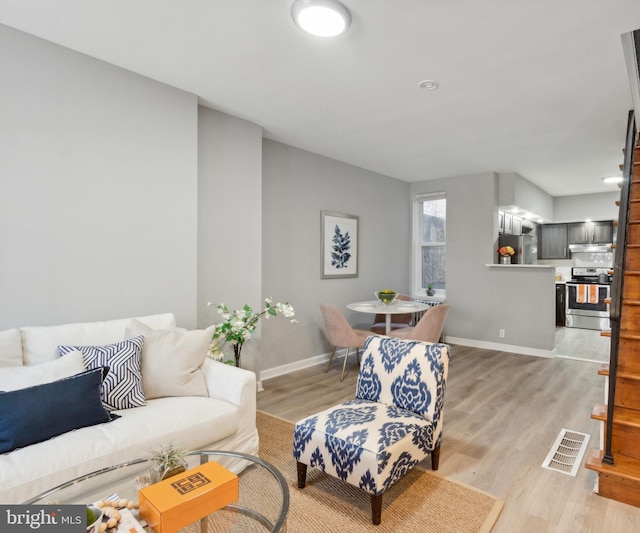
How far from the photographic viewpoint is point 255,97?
317 cm

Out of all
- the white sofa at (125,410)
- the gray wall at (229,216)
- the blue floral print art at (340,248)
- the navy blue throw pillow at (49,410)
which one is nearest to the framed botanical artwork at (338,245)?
the blue floral print art at (340,248)

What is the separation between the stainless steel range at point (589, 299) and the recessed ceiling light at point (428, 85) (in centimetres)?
613

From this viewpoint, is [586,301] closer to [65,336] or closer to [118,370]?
[118,370]

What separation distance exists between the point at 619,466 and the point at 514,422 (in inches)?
40.4

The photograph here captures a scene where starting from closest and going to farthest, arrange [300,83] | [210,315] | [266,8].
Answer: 1. [266,8]
2. [300,83]
3. [210,315]

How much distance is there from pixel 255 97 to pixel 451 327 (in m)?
4.49

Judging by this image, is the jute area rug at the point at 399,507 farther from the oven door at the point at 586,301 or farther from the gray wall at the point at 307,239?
the oven door at the point at 586,301

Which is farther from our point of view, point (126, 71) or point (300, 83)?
point (300, 83)

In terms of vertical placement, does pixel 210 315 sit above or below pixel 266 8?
below

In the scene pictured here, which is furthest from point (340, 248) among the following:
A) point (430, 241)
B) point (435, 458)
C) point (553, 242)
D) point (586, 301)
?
point (553, 242)

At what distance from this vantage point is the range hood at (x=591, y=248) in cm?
756

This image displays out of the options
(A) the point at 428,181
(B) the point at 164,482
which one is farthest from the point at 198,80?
(A) the point at 428,181

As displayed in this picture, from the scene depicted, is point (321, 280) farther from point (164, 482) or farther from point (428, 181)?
point (164, 482)

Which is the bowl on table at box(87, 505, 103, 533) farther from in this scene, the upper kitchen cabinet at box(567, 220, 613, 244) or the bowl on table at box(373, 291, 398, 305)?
the upper kitchen cabinet at box(567, 220, 613, 244)
